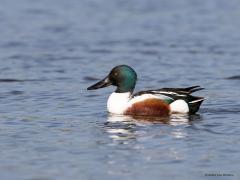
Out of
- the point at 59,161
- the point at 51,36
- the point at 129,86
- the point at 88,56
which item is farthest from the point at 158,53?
the point at 59,161

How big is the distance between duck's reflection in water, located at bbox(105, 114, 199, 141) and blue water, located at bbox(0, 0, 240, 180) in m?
0.02

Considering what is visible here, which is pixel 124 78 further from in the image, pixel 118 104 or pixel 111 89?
pixel 111 89

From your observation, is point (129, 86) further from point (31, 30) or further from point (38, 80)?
point (31, 30)

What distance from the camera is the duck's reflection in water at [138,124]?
1205 centimetres

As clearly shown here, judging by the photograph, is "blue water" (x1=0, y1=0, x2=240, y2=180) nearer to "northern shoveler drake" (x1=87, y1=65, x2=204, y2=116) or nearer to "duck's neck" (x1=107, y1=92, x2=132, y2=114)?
"duck's neck" (x1=107, y1=92, x2=132, y2=114)

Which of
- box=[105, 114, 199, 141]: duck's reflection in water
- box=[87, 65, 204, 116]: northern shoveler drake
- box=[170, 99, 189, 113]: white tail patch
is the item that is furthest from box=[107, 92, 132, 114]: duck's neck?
box=[170, 99, 189, 113]: white tail patch

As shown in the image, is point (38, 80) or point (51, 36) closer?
point (38, 80)

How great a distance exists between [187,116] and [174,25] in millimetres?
10862

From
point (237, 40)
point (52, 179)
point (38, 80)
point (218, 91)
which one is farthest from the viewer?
point (237, 40)

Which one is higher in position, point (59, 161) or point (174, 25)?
point (174, 25)

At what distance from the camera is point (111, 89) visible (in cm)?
1656

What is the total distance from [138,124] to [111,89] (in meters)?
3.68

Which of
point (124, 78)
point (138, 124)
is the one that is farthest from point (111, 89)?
point (138, 124)

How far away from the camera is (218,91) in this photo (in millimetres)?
15922
